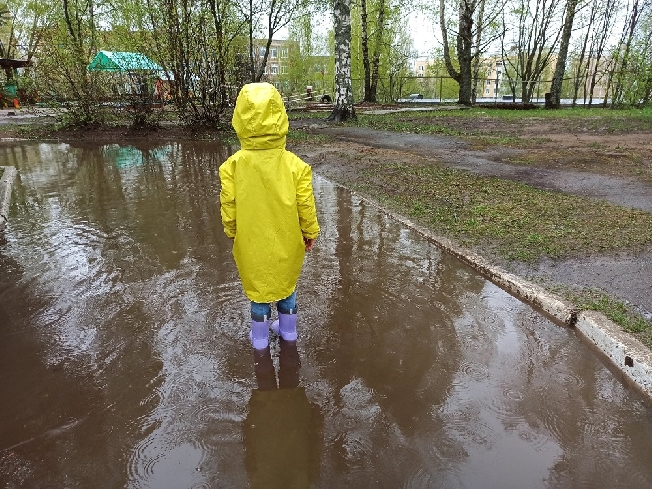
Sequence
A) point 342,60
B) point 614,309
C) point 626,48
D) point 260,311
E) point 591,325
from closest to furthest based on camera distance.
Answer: point 260,311 → point 591,325 → point 614,309 → point 342,60 → point 626,48

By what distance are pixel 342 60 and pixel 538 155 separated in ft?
28.0

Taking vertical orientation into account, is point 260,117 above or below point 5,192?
above

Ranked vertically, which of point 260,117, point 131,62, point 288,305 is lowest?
point 288,305

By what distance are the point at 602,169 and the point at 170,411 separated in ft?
27.8

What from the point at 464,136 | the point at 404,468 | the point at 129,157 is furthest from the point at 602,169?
the point at 129,157

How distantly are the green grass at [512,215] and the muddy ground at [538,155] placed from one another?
249 mm

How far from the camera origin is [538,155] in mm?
10320

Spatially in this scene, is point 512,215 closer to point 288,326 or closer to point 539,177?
point 539,177

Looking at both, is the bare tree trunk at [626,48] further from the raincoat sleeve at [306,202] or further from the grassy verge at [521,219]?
the raincoat sleeve at [306,202]

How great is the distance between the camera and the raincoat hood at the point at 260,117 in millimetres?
2938

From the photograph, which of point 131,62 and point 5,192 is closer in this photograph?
point 5,192

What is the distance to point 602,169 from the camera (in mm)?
8719

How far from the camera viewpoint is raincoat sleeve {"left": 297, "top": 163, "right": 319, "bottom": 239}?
315 centimetres

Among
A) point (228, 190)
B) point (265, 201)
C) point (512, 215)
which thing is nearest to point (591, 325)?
point (265, 201)
